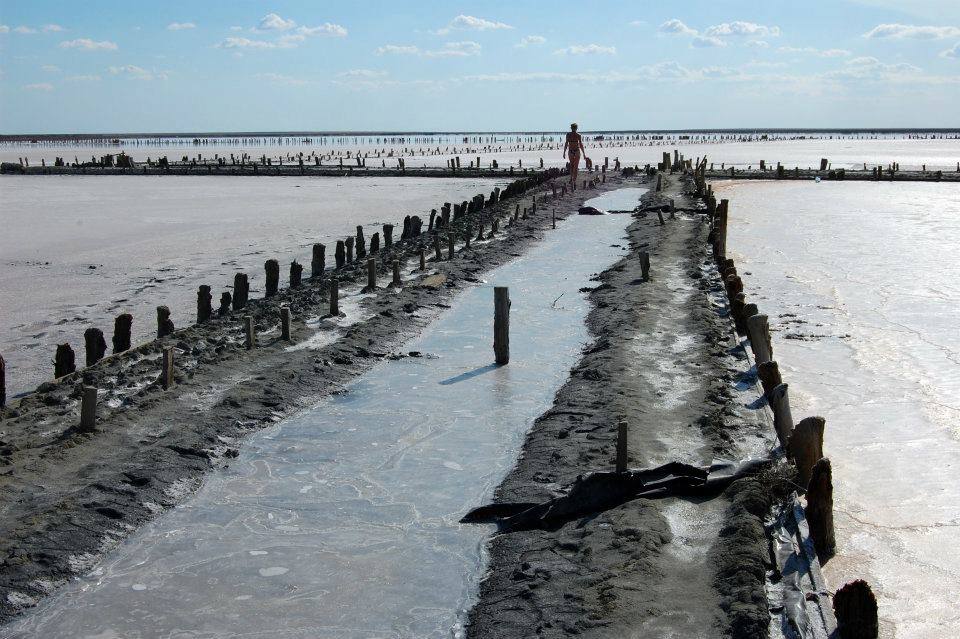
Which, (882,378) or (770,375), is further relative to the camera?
(882,378)

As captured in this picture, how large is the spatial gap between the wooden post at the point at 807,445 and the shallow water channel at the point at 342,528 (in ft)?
10.0

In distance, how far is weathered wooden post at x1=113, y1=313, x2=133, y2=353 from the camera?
1414 centimetres

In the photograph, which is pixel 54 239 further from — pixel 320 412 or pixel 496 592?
pixel 496 592

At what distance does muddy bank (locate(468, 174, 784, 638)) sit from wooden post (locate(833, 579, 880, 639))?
0.62 m

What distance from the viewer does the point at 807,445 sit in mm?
8938

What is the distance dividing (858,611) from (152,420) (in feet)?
26.7

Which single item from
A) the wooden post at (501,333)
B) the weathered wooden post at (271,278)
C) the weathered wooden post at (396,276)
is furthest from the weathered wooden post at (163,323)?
the weathered wooden post at (396,276)

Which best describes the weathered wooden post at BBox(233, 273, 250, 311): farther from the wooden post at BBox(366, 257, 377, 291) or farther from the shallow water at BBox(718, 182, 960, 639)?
the shallow water at BBox(718, 182, 960, 639)

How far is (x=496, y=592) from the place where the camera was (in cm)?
778

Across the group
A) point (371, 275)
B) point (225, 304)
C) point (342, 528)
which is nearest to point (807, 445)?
point (342, 528)

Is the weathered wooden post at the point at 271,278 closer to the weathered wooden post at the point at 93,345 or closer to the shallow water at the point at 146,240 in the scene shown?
the shallow water at the point at 146,240

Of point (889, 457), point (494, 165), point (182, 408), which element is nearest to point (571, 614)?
point (889, 457)

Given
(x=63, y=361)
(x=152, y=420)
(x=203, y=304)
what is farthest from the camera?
(x=203, y=304)

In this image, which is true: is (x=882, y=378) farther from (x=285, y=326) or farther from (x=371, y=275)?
(x=371, y=275)
